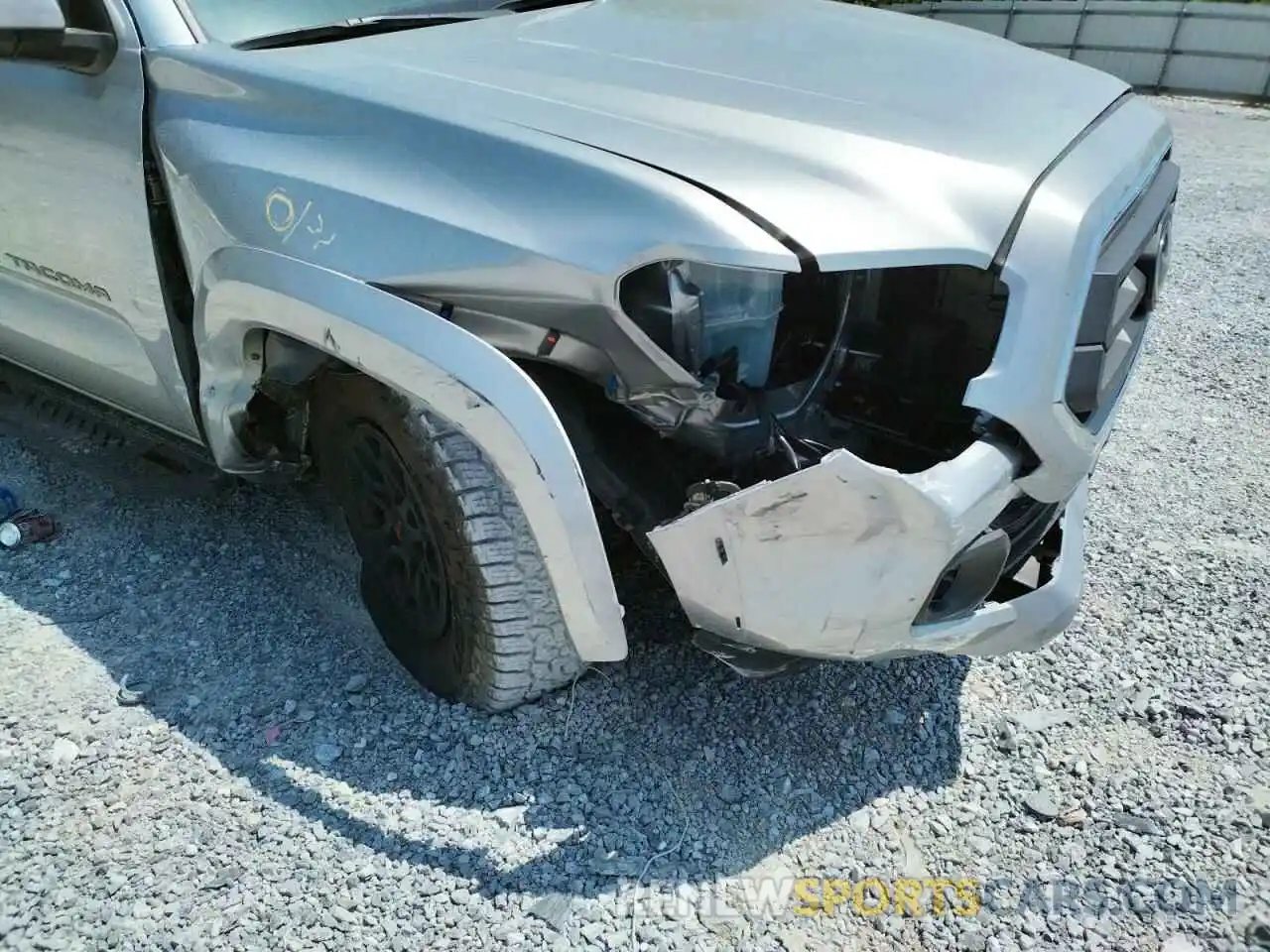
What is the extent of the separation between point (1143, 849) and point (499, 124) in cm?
182

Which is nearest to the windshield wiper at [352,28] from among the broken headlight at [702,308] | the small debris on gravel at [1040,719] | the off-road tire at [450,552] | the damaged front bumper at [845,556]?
the off-road tire at [450,552]

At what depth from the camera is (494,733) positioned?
2205mm

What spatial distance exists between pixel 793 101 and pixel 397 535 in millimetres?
1234

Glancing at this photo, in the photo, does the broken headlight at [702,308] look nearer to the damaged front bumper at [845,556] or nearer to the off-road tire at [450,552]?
the damaged front bumper at [845,556]

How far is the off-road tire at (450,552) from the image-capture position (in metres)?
1.96

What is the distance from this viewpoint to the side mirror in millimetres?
2141

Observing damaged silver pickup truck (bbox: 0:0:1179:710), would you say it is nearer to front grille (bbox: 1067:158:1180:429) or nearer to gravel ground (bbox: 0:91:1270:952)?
front grille (bbox: 1067:158:1180:429)

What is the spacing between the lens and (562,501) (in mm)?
1755

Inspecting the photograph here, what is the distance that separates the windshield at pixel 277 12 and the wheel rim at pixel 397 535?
946mm

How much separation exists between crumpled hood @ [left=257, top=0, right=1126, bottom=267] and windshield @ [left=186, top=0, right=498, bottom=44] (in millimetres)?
169

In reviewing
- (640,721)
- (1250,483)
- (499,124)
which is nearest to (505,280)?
(499,124)

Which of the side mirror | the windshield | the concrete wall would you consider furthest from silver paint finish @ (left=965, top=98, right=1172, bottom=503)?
the concrete wall

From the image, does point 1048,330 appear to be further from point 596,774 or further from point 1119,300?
point 596,774

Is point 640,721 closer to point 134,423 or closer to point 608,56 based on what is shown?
point 608,56
